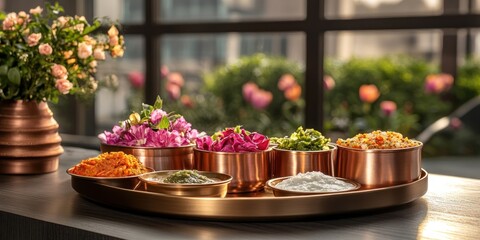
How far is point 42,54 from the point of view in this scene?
221 cm

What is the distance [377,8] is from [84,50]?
7.11 ft

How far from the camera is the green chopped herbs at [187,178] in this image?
1.77 metres

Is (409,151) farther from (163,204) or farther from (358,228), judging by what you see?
(163,204)

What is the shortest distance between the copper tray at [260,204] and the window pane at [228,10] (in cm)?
223

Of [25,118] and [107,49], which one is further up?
[107,49]

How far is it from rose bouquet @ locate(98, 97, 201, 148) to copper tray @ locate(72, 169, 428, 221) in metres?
0.26

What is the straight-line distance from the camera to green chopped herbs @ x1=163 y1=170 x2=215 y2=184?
1.77 m

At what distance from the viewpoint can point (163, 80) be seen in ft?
15.2

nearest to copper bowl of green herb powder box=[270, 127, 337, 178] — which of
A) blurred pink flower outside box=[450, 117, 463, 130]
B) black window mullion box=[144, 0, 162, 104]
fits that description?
blurred pink flower outside box=[450, 117, 463, 130]

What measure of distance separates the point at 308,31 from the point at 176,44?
1.07 metres

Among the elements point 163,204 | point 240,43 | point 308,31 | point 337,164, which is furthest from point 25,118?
point 240,43

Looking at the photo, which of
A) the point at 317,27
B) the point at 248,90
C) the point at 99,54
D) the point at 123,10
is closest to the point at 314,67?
the point at 317,27

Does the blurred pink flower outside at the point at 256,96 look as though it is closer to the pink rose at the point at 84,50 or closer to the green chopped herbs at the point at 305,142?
the pink rose at the point at 84,50

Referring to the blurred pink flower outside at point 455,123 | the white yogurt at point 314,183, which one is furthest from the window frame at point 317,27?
the white yogurt at point 314,183
